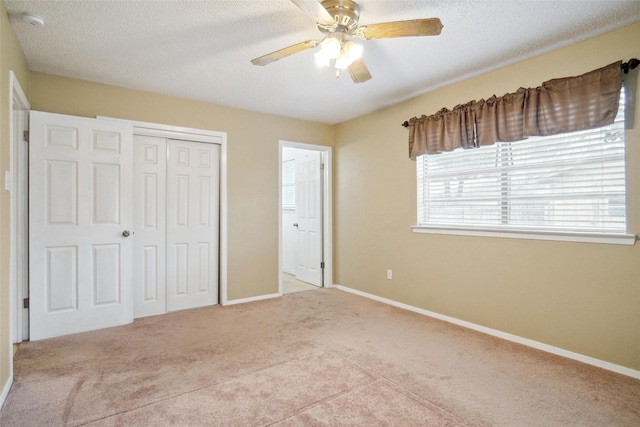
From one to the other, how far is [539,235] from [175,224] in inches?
143

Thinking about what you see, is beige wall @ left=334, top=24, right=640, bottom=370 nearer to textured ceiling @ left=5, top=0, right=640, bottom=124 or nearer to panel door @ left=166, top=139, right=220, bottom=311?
textured ceiling @ left=5, top=0, right=640, bottom=124

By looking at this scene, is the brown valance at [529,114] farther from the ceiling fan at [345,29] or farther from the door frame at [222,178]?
the door frame at [222,178]

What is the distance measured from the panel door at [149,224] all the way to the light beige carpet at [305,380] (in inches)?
17.0

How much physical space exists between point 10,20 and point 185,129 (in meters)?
1.71

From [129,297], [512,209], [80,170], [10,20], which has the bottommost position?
[129,297]

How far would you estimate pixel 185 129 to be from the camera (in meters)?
3.87

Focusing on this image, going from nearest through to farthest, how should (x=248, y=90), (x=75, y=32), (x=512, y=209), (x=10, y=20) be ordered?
(x=10, y=20)
(x=75, y=32)
(x=512, y=209)
(x=248, y=90)

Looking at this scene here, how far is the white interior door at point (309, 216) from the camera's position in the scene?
16.8 feet

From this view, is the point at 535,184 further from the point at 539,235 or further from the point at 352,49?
the point at 352,49

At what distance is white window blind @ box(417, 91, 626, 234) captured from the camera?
2.46m

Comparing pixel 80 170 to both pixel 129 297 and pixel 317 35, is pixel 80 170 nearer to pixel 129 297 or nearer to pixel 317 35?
pixel 129 297

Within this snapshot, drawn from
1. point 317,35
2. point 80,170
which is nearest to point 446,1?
point 317,35

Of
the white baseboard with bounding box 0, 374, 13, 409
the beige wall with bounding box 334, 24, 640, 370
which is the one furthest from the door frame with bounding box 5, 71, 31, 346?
the beige wall with bounding box 334, 24, 640, 370

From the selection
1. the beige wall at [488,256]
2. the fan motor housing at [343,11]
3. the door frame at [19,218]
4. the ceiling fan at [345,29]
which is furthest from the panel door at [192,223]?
the fan motor housing at [343,11]
